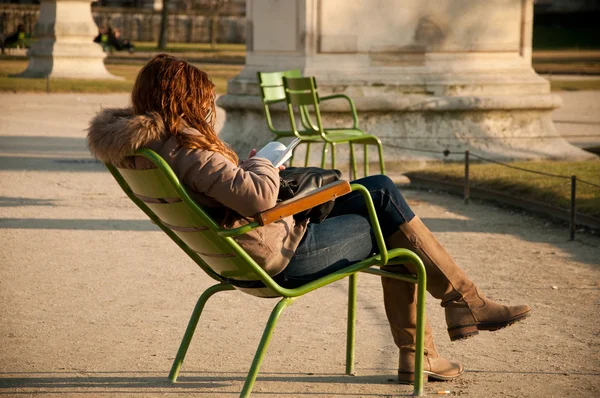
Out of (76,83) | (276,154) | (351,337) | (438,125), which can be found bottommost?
(76,83)

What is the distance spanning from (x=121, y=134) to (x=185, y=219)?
380 mm

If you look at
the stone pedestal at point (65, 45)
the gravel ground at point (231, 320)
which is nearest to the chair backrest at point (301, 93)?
the gravel ground at point (231, 320)

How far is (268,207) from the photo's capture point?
147 inches

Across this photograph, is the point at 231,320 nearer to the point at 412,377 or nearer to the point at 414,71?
the point at 412,377

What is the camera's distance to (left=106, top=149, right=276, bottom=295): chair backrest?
12.0ft

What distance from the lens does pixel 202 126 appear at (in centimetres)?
383

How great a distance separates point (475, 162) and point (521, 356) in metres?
7.12

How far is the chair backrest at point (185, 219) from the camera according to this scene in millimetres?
3662

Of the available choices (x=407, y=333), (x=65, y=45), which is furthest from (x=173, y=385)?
(x=65, y=45)

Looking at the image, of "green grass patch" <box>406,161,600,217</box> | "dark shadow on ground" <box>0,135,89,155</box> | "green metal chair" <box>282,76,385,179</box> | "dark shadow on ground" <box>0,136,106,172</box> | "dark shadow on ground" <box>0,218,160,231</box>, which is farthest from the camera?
"dark shadow on ground" <box>0,135,89,155</box>

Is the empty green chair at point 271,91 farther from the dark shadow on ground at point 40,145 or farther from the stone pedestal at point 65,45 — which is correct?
the stone pedestal at point 65,45

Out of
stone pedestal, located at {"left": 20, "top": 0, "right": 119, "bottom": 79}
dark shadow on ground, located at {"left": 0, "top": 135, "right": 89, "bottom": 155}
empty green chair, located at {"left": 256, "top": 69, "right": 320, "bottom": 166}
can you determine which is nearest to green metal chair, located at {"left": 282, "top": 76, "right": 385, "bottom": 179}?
empty green chair, located at {"left": 256, "top": 69, "right": 320, "bottom": 166}

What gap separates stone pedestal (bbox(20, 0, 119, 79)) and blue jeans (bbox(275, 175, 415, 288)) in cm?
2498

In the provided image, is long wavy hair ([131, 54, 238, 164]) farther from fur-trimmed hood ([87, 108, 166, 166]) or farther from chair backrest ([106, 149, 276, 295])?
chair backrest ([106, 149, 276, 295])
